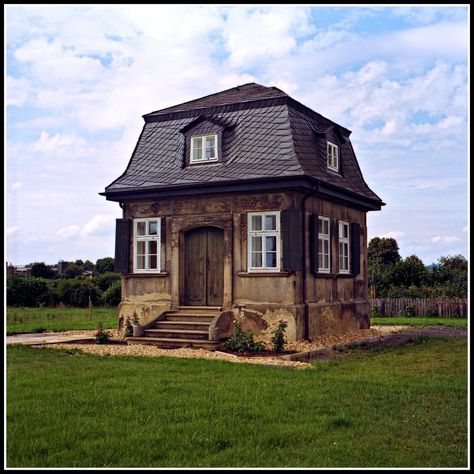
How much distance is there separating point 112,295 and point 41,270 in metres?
6.06

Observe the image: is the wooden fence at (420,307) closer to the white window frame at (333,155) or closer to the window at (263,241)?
the white window frame at (333,155)

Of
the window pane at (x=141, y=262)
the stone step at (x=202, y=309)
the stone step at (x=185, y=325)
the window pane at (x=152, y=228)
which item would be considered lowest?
the stone step at (x=185, y=325)

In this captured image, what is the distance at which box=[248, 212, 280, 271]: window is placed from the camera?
16.6 metres

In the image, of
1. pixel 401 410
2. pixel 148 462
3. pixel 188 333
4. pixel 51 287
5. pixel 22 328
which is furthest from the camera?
pixel 51 287

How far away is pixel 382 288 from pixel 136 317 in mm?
19459

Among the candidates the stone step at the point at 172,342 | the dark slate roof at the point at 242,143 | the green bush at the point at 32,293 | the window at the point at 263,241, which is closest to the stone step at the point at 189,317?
the stone step at the point at 172,342

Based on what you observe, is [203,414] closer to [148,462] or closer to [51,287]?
[148,462]

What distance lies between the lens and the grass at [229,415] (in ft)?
20.9

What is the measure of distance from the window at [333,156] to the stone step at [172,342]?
22.3 feet

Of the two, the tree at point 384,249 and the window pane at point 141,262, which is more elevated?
the tree at point 384,249

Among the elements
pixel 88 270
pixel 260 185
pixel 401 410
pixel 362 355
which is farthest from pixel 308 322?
pixel 88 270

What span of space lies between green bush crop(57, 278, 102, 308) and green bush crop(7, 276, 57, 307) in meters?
0.47

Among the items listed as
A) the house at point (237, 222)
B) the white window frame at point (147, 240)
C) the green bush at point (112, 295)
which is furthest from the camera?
the green bush at point (112, 295)

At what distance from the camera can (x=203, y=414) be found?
7855mm
